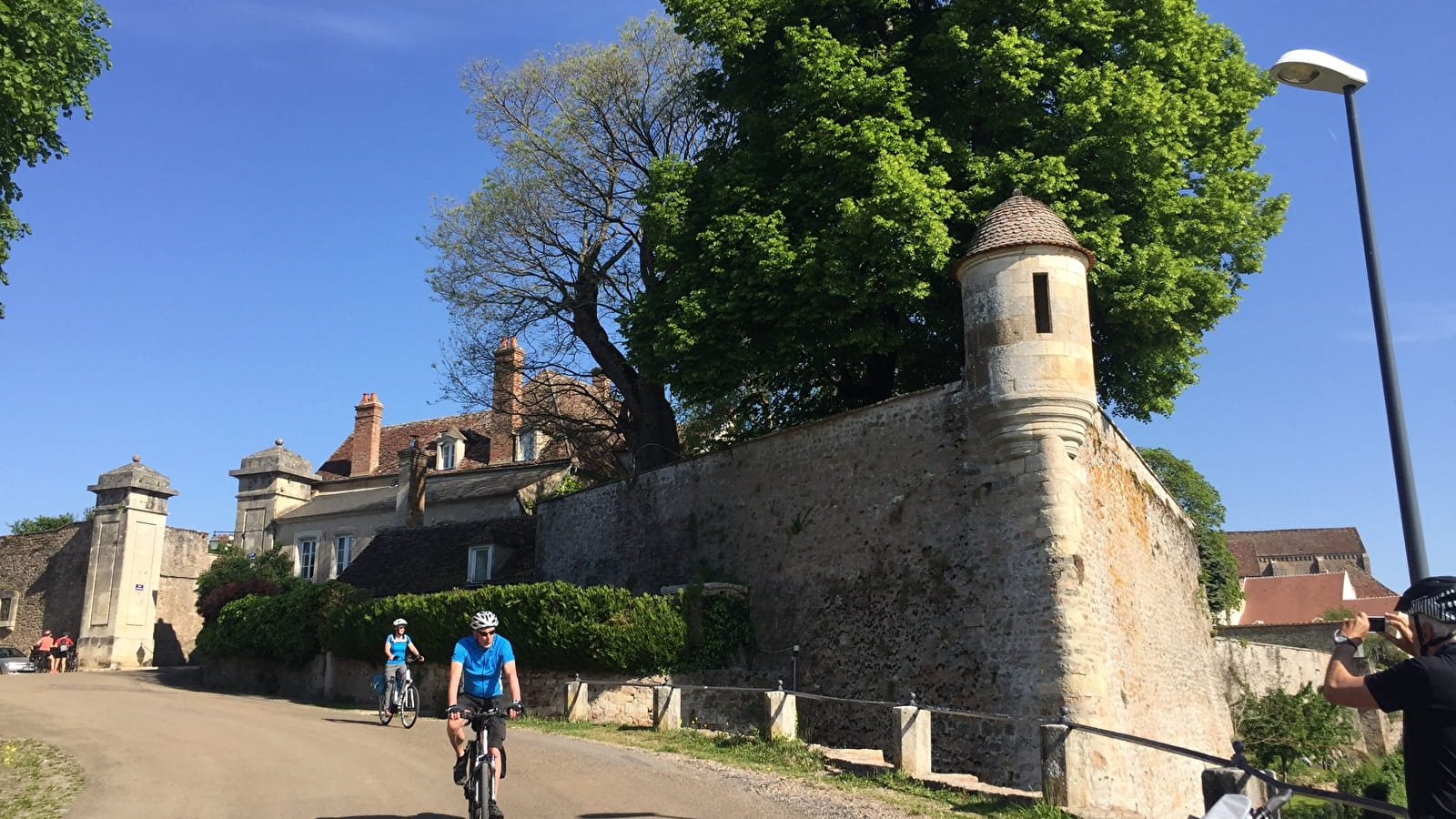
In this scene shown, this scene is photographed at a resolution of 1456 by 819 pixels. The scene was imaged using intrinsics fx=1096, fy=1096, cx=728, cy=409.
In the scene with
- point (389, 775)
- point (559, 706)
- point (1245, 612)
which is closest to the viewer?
point (389, 775)

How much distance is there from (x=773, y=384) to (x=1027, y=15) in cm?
947

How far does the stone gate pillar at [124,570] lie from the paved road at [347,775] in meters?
21.7

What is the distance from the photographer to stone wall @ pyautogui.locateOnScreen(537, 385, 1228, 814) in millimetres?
15914

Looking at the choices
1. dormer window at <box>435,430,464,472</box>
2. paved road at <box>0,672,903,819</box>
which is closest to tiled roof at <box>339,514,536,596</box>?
dormer window at <box>435,430,464,472</box>

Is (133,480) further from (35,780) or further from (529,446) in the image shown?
(35,780)

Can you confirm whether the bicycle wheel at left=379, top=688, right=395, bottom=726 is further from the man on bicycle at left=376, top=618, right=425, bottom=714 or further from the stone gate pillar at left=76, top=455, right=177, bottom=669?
the stone gate pillar at left=76, top=455, right=177, bottom=669

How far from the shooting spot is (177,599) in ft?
133

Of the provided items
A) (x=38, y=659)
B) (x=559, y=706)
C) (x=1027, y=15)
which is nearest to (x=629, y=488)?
(x=559, y=706)

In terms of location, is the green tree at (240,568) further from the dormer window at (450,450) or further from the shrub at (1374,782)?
the shrub at (1374,782)

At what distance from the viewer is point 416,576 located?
30.0 metres

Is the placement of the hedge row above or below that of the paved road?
above

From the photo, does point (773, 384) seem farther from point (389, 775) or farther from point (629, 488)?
point (389, 775)

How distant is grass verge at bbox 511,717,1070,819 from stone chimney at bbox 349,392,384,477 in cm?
2821

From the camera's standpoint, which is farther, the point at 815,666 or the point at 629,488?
the point at 629,488
